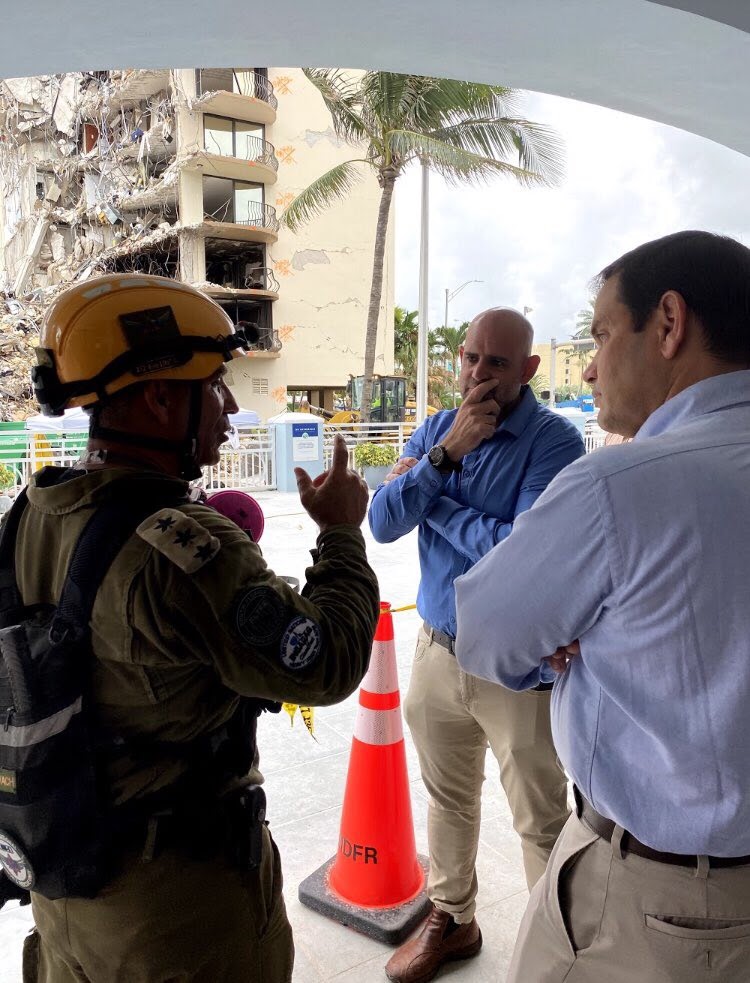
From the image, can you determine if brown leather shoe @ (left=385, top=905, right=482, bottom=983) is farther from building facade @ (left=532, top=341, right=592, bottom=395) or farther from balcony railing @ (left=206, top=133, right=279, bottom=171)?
balcony railing @ (left=206, top=133, right=279, bottom=171)

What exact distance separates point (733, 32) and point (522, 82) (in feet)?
2.78

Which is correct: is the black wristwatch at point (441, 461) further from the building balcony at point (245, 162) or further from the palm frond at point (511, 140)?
the building balcony at point (245, 162)

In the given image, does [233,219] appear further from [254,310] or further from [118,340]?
[118,340]

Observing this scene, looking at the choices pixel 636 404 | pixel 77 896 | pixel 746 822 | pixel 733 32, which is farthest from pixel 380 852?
pixel 733 32

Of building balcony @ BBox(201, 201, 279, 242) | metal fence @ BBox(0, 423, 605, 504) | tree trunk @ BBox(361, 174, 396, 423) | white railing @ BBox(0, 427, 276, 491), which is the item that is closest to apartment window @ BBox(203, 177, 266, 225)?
building balcony @ BBox(201, 201, 279, 242)

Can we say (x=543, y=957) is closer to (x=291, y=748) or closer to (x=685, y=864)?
(x=685, y=864)

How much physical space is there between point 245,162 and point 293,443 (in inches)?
623

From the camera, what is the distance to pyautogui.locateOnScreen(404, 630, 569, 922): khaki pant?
2.04m

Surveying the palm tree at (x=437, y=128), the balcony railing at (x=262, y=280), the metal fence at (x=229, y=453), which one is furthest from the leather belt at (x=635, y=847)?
the balcony railing at (x=262, y=280)

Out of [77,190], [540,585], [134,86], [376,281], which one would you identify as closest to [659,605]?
[540,585]

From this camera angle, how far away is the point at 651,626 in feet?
3.30

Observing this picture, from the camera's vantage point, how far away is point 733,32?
83.3 inches

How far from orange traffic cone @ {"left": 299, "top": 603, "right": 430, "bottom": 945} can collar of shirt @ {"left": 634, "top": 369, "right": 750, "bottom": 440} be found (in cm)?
179

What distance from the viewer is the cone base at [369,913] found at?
2.37 m
